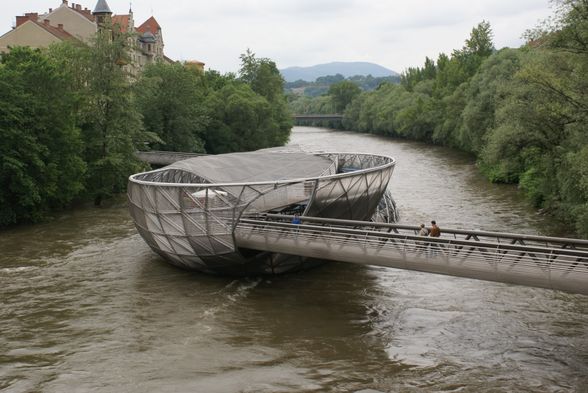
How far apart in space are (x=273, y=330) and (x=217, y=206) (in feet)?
18.2

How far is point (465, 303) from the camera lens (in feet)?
72.1

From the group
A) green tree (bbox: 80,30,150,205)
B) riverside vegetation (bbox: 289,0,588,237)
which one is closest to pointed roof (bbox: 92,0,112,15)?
green tree (bbox: 80,30,150,205)

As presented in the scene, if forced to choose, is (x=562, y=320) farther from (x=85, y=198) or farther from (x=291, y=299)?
(x=85, y=198)

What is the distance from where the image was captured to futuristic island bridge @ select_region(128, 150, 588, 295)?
730 inches

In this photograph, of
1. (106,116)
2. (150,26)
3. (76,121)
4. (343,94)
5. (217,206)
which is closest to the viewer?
(217,206)

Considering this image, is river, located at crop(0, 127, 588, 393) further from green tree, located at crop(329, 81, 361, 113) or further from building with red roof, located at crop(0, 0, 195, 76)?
green tree, located at crop(329, 81, 361, 113)

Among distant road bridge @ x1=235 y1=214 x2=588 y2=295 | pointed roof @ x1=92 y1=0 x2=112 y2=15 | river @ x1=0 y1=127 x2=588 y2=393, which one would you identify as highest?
pointed roof @ x1=92 y1=0 x2=112 y2=15

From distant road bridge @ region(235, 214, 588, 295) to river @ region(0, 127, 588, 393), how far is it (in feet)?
6.45

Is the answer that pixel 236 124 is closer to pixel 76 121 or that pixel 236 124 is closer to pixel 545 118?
pixel 76 121

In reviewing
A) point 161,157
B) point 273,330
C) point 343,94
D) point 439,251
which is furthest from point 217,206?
point 343,94

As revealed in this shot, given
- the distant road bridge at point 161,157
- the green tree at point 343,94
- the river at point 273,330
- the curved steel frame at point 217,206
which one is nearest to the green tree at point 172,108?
the distant road bridge at point 161,157

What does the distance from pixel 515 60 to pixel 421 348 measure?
45.2m

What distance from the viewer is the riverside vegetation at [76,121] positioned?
3625cm

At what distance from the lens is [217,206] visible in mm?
23391
